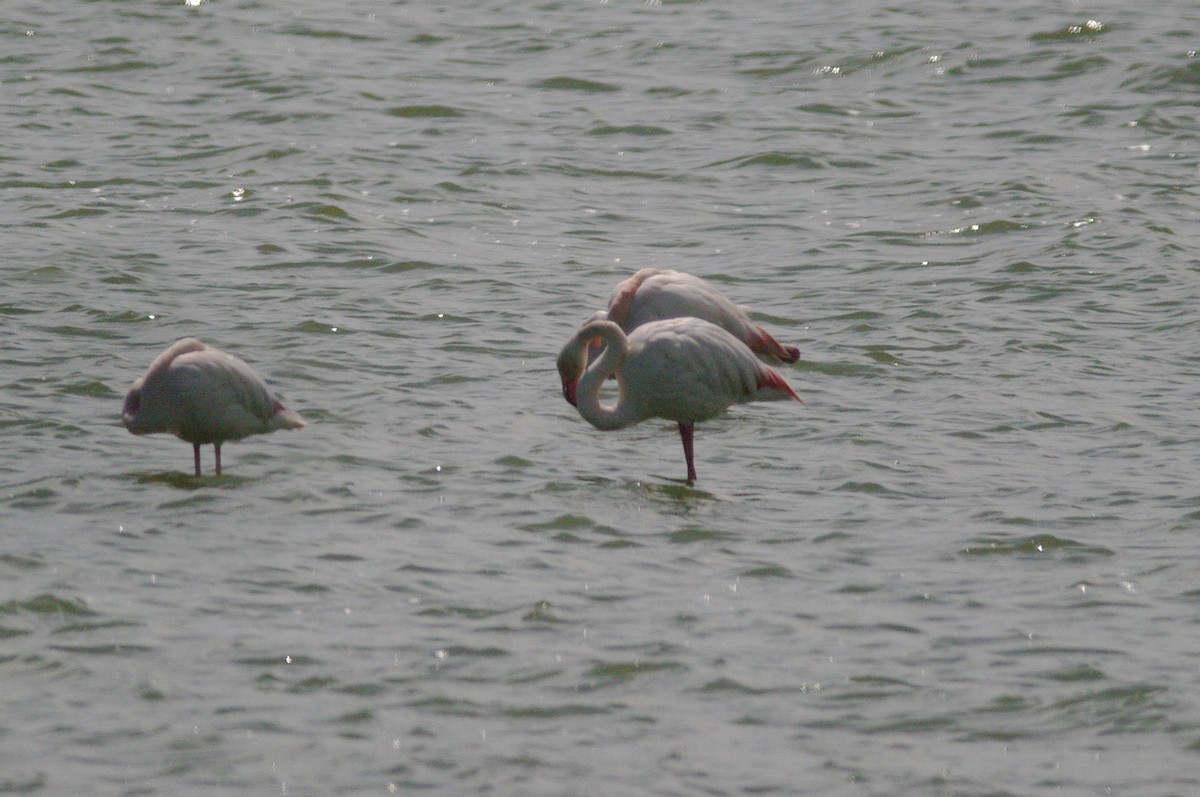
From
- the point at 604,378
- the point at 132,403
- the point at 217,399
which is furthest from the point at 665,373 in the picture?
the point at 132,403

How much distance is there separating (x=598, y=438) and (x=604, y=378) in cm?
74

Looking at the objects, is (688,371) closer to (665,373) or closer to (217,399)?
(665,373)

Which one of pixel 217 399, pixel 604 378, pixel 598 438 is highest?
pixel 217 399

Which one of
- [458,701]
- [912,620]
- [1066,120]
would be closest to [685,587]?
[912,620]

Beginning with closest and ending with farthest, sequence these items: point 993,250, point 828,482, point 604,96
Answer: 1. point 828,482
2. point 993,250
3. point 604,96

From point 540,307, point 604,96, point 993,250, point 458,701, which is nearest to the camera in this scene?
point 458,701

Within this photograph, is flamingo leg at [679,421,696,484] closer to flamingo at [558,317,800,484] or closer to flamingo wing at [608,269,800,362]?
flamingo at [558,317,800,484]

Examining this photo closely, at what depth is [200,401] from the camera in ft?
28.2

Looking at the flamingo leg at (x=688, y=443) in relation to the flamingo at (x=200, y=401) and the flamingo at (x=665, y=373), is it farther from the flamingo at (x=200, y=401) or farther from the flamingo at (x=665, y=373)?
the flamingo at (x=200, y=401)

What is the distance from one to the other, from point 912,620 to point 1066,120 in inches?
449

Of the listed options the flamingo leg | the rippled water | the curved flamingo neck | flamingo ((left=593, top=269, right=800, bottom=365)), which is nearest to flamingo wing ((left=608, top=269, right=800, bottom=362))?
flamingo ((left=593, top=269, right=800, bottom=365))

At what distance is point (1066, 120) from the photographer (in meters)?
17.6

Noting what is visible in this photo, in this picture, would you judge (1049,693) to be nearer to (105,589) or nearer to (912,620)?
(912,620)

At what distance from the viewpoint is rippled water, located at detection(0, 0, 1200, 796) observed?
20.6ft
